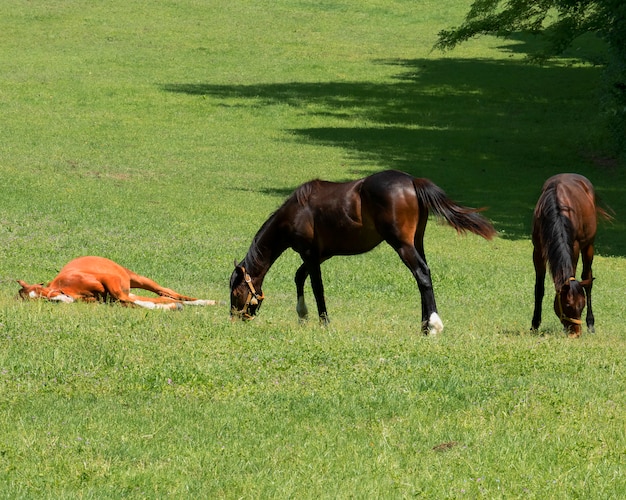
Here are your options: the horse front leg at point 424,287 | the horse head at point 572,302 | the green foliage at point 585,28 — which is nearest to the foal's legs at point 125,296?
the horse front leg at point 424,287

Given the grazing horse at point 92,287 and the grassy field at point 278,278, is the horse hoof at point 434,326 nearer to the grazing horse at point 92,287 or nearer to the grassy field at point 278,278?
the grassy field at point 278,278

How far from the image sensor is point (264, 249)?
41.6 ft

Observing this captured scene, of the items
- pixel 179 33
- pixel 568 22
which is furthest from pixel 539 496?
pixel 179 33

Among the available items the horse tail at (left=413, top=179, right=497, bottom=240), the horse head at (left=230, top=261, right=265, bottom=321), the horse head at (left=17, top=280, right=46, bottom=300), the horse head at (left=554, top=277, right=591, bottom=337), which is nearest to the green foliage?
the horse head at (left=554, top=277, right=591, bottom=337)

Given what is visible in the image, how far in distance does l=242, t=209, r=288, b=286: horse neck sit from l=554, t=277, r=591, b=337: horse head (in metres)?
3.41

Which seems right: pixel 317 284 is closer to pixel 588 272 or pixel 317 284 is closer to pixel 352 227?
pixel 352 227

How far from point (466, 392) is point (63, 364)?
11.1 feet

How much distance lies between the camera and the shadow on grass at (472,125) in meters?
31.5

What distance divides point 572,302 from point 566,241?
0.86 metres

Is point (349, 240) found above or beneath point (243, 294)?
above

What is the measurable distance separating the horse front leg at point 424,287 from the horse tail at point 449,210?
0.53 meters

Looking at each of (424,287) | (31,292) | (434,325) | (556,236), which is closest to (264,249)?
(424,287)

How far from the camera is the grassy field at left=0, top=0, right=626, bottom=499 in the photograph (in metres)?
6.61

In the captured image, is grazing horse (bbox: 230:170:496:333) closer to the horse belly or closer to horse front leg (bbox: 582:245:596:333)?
the horse belly
